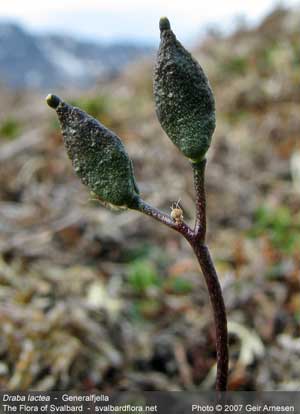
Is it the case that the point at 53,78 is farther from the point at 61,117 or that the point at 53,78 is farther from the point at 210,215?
the point at 61,117

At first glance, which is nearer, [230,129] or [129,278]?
[129,278]

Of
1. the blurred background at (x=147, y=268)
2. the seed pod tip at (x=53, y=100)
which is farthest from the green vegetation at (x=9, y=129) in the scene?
the seed pod tip at (x=53, y=100)

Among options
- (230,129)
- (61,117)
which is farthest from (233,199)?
(61,117)

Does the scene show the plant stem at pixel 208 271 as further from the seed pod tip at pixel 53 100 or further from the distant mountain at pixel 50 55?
the distant mountain at pixel 50 55

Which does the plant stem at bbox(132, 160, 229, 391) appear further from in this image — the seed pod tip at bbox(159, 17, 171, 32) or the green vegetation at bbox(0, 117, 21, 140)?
the green vegetation at bbox(0, 117, 21, 140)

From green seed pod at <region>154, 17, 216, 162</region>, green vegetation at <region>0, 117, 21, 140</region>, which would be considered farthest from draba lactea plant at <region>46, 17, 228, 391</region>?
green vegetation at <region>0, 117, 21, 140</region>
